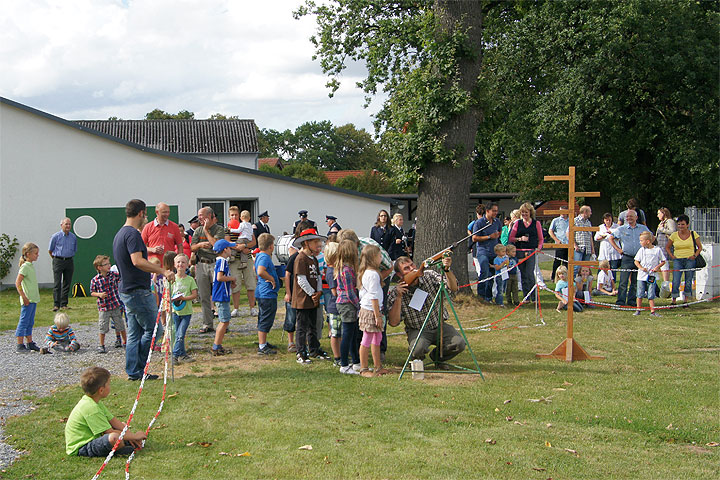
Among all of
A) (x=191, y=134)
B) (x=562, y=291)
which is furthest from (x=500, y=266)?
(x=191, y=134)

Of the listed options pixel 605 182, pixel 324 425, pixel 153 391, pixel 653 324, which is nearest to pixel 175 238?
pixel 153 391

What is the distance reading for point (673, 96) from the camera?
2397cm

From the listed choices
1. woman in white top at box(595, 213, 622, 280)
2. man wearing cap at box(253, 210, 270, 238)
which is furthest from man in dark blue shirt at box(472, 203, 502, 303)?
man wearing cap at box(253, 210, 270, 238)

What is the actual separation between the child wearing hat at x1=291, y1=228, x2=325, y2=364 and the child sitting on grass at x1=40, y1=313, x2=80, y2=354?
139 inches

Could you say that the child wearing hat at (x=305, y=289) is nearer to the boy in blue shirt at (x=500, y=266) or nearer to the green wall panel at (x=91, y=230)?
the boy in blue shirt at (x=500, y=266)

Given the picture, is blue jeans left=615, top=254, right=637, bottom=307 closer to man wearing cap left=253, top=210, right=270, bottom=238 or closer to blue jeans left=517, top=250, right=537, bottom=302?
blue jeans left=517, top=250, right=537, bottom=302

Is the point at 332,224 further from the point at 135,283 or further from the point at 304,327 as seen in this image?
the point at 135,283

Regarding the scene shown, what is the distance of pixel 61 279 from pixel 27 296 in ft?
17.3

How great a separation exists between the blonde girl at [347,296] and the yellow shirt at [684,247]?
8744 mm

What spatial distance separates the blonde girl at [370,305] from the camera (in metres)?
7.78

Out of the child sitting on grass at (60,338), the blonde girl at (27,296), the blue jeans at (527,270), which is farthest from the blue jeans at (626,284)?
the blonde girl at (27,296)

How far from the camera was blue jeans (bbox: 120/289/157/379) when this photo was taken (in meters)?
7.66

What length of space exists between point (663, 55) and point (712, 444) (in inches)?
838

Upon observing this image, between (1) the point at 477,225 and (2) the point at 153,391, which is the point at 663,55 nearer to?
(1) the point at 477,225
